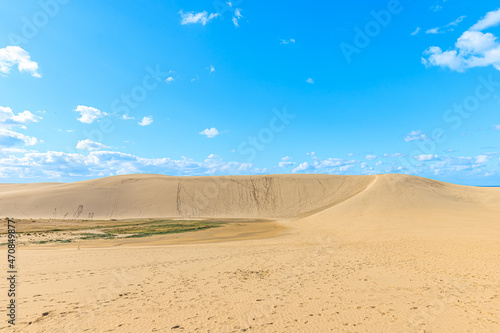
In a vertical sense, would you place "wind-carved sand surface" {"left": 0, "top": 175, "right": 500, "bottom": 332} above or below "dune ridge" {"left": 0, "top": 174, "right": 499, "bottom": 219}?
below

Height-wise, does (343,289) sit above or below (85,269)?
below

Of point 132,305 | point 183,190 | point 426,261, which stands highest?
point 183,190

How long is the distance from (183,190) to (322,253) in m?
62.9

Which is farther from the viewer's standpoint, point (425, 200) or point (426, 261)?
point (425, 200)

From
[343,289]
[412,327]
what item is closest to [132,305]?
[343,289]

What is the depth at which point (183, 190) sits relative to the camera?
245ft

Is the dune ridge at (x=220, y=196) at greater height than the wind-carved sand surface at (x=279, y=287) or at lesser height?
greater

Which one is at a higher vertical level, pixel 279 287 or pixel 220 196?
pixel 220 196

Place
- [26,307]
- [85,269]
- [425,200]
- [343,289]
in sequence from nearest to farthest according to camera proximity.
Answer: [26,307] → [343,289] → [85,269] → [425,200]

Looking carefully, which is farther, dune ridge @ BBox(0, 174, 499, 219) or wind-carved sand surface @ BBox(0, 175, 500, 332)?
dune ridge @ BBox(0, 174, 499, 219)

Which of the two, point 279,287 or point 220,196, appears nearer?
point 279,287

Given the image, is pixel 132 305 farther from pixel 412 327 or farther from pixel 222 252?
pixel 222 252

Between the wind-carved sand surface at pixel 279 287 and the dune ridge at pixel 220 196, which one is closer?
the wind-carved sand surface at pixel 279 287

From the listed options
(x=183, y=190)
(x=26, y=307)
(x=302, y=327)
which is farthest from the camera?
(x=183, y=190)
